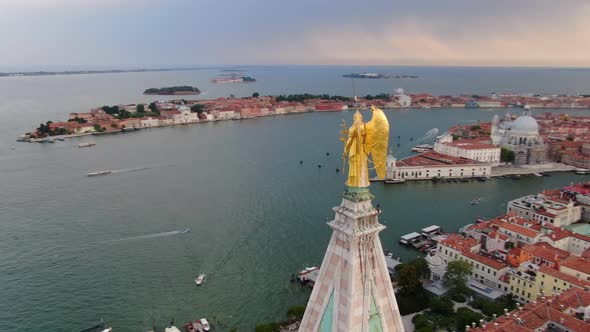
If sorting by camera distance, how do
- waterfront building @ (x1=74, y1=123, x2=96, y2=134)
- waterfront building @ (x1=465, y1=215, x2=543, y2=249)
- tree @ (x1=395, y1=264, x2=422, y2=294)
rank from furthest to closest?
waterfront building @ (x1=74, y1=123, x2=96, y2=134), waterfront building @ (x1=465, y1=215, x2=543, y2=249), tree @ (x1=395, y1=264, x2=422, y2=294)

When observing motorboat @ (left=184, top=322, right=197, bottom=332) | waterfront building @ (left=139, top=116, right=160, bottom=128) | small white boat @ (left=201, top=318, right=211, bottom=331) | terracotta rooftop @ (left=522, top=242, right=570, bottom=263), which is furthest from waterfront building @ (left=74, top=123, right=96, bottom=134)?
terracotta rooftop @ (left=522, top=242, right=570, bottom=263)

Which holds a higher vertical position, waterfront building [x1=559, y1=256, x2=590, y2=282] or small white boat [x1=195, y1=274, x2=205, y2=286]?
waterfront building [x1=559, y1=256, x2=590, y2=282]

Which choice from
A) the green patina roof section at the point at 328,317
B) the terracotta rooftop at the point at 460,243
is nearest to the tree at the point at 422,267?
the terracotta rooftop at the point at 460,243

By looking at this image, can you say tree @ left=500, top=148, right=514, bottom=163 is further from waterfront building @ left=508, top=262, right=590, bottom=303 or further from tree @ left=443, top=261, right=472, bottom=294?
tree @ left=443, top=261, right=472, bottom=294

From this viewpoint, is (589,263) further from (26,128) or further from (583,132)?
(26,128)

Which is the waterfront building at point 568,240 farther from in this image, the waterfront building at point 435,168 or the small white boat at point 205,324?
the waterfront building at point 435,168

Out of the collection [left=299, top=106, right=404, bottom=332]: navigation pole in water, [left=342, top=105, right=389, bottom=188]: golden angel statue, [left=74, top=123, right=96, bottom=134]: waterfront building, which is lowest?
[left=74, top=123, right=96, bottom=134]: waterfront building
